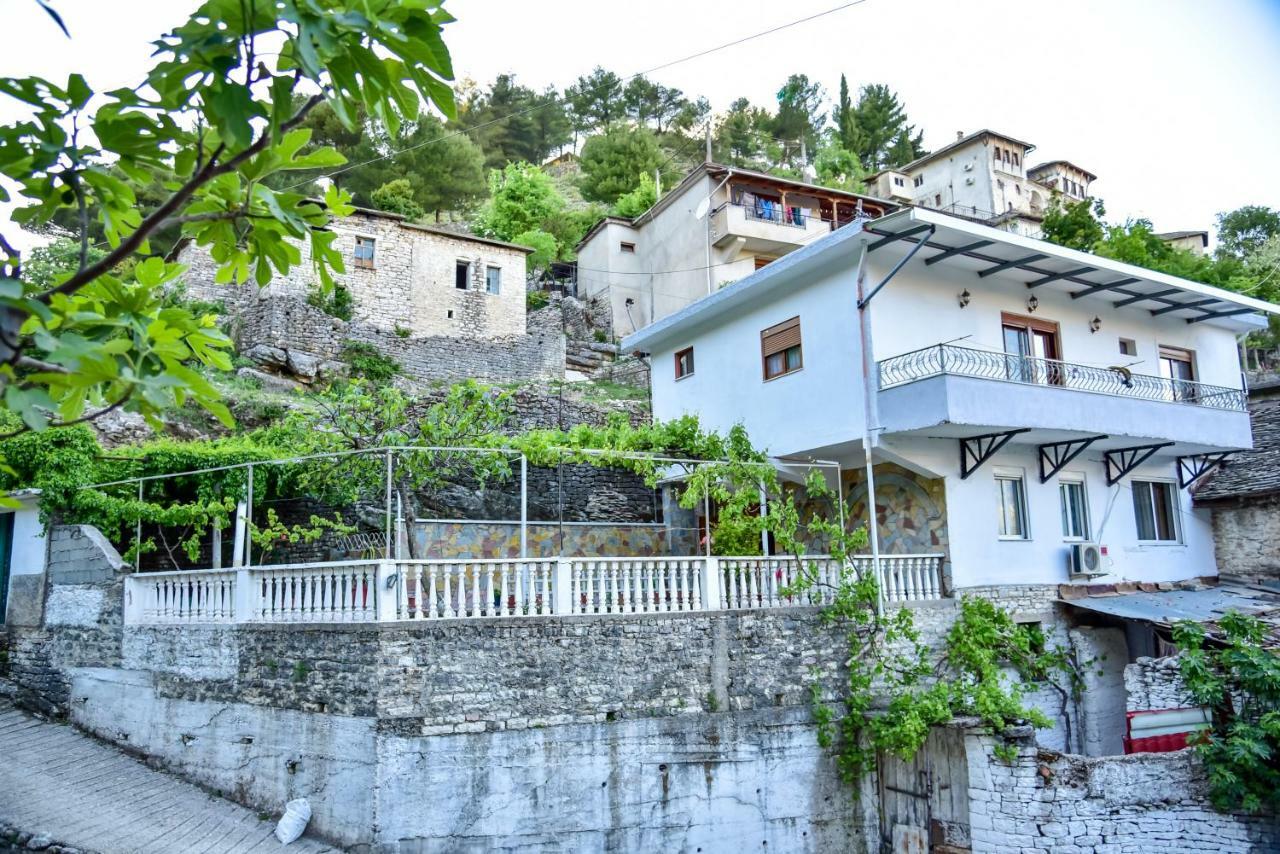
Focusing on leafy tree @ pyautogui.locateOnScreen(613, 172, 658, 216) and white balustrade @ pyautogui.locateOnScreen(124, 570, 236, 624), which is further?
leafy tree @ pyautogui.locateOnScreen(613, 172, 658, 216)

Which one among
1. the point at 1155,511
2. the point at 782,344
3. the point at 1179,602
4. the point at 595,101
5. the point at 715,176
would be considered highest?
the point at 595,101

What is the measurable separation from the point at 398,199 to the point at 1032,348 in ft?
88.9

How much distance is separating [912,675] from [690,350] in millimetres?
7803

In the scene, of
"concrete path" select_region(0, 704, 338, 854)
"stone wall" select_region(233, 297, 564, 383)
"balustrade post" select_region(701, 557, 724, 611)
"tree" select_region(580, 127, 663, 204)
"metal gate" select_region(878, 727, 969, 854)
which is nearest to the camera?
"concrete path" select_region(0, 704, 338, 854)

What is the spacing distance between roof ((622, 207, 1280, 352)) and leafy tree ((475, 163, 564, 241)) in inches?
930

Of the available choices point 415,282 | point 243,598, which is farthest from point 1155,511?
point 415,282

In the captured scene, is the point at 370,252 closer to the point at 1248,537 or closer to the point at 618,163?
the point at 618,163

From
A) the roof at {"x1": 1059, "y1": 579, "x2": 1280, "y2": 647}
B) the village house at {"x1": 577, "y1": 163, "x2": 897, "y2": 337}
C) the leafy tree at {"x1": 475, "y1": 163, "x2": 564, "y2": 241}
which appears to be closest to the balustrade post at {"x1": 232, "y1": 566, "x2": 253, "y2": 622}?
the roof at {"x1": 1059, "y1": 579, "x2": 1280, "y2": 647}

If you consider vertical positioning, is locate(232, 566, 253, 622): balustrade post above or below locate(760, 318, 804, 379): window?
below

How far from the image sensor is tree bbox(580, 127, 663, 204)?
1836 inches

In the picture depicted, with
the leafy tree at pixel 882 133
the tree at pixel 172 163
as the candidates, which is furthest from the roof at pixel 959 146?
the tree at pixel 172 163

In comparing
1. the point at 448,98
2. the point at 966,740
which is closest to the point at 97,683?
the point at 966,740

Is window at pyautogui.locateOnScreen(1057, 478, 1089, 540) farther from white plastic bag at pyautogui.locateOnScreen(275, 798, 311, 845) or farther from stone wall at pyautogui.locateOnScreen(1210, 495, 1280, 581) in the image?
white plastic bag at pyautogui.locateOnScreen(275, 798, 311, 845)

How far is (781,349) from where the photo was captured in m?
15.6
